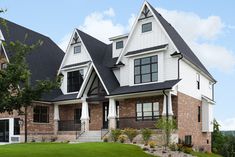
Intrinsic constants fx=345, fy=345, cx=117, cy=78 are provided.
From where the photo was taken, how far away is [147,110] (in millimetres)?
29250

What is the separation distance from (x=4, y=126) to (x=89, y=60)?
33.5 ft

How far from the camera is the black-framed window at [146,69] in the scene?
2931 cm

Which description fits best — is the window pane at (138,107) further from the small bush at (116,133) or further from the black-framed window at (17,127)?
the black-framed window at (17,127)

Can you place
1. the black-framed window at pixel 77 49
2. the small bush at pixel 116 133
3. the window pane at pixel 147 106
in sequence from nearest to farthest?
1. the small bush at pixel 116 133
2. the window pane at pixel 147 106
3. the black-framed window at pixel 77 49

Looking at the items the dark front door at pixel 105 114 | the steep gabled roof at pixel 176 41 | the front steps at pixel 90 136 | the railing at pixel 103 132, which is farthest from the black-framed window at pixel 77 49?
the railing at pixel 103 132

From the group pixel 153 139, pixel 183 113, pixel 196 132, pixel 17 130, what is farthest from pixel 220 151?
pixel 17 130

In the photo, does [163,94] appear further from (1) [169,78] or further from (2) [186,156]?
(2) [186,156]

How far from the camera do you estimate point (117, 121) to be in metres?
30.1

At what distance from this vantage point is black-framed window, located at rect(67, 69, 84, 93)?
3456 centimetres

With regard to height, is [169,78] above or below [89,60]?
below

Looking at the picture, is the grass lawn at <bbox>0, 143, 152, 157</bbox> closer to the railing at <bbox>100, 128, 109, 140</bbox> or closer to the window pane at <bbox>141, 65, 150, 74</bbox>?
the railing at <bbox>100, 128, 109, 140</bbox>

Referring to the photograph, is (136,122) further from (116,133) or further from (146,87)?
(146,87)

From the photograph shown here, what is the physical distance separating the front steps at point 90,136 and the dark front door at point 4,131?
22.9 feet

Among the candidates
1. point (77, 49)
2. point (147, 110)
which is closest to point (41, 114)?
point (77, 49)
